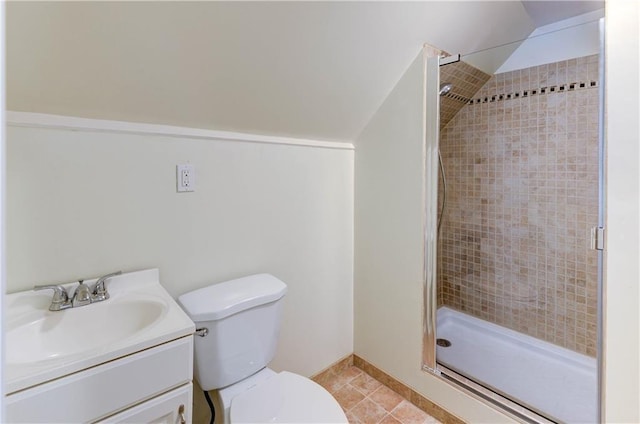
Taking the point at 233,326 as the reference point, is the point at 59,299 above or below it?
above

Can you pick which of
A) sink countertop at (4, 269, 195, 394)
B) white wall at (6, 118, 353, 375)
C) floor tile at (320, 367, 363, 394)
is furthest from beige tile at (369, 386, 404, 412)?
sink countertop at (4, 269, 195, 394)

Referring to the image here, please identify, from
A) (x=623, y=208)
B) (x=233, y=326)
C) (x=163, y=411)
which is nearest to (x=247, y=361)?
(x=233, y=326)

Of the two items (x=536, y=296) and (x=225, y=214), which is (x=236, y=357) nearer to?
(x=225, y=214)

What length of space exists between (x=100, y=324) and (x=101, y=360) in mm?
326

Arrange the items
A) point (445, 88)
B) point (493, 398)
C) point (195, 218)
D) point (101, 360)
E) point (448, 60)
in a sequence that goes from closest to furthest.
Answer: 1. point (101, 360)
2. point (195, 218)
3. point (493, 398)
4. point (448, 60)
5. point (445, 88)

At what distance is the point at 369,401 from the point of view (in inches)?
70.8

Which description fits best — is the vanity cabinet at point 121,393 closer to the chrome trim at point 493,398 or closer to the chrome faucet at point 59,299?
the chrome faucet at point 59,299

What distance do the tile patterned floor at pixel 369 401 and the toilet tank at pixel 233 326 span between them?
2.12 feet

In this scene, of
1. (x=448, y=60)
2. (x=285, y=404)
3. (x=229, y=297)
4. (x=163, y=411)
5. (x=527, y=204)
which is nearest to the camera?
(x=163, y=411)

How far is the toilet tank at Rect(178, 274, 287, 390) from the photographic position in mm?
1229

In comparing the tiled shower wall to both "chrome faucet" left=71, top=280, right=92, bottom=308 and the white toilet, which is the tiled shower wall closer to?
the white toilet

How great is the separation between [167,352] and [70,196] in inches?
25.4

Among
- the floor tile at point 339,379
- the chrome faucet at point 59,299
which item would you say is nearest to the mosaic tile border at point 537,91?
the floor tile at point 339,379

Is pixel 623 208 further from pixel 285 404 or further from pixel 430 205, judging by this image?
pixel 285 404
